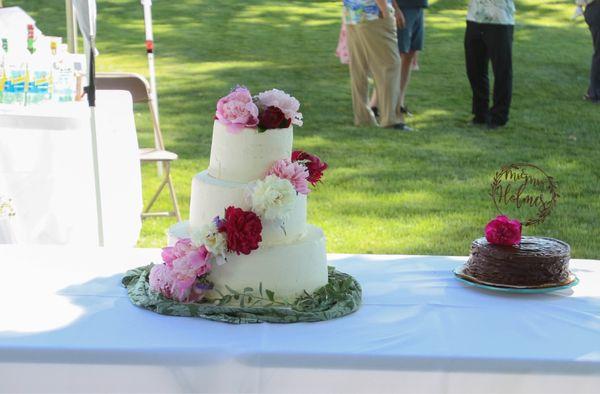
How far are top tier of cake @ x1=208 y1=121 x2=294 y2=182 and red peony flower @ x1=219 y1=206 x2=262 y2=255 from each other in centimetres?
13

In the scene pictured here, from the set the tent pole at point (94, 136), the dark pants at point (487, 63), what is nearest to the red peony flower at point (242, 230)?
the tent pole at point (94, 136)

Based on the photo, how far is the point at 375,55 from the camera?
861cm

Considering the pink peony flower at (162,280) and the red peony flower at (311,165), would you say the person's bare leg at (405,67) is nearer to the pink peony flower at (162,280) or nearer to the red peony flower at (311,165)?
the red peony flower at (311,165)

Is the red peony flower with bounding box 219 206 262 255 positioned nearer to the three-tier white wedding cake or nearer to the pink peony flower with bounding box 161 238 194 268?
the three-tier white wedding cake

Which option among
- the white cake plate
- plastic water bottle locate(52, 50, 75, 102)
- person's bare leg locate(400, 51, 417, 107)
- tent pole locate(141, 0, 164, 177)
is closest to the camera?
the white cake plate

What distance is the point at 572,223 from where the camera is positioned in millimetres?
6203

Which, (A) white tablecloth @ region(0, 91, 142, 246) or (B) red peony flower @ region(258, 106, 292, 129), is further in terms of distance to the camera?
(A) white tablecloth @ region(0, 91, 142, 246)

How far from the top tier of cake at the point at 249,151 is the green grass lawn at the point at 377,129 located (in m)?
3.13

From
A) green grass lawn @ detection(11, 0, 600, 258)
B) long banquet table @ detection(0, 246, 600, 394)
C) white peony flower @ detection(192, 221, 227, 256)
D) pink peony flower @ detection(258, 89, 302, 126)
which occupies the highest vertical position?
pink peony flower @ detection(258, 89, 302, 126)

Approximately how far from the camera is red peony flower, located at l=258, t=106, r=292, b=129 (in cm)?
248

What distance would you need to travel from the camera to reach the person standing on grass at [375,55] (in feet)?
27.5

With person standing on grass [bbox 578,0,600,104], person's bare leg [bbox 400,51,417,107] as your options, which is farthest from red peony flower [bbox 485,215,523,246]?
Result: person standing on grass [bbox 578,0,600,104]

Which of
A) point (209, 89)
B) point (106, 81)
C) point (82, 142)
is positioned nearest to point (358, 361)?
point (82, 142)

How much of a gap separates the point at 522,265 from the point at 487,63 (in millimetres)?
6684
